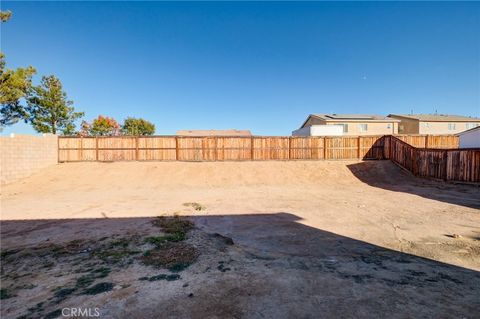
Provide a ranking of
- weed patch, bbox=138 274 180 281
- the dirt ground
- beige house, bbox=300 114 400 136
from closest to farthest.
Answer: the dirt ground → weed patch, bbox=138 274 180 281 → beige house, bbox=300 114 400 136

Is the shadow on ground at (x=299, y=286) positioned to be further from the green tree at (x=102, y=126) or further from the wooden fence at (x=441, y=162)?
the green tree at (x=102, y=126)

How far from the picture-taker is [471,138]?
73.6 ft

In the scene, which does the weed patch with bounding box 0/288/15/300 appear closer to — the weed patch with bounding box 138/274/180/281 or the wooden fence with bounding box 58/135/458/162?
the weed patch with bounding box 138/274/180/281

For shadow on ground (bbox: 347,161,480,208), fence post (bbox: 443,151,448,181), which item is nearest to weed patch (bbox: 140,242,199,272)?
shadow on ground (bbox: 347,161,480,208)

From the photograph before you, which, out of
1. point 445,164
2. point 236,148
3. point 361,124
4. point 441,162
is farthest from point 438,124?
point 236,148

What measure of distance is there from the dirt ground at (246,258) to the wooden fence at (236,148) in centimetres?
1033

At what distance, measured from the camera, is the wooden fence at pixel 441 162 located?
13.6 m

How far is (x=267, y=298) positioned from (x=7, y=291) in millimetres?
3857

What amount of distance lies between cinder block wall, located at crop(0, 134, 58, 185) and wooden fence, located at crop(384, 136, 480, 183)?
26946mm

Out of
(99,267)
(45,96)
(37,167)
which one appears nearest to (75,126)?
(45,96)

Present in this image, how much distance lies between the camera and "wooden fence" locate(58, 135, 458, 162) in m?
21.0

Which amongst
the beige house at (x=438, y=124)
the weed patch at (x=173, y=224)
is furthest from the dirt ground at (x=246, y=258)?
the beige house at (x=438, y=124)

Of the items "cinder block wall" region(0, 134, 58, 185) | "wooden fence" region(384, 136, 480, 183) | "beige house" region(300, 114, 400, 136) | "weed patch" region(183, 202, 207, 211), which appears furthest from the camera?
"beige house" region(300, 114, 400, 136)

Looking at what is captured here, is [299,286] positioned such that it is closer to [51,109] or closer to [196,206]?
[196,206]
